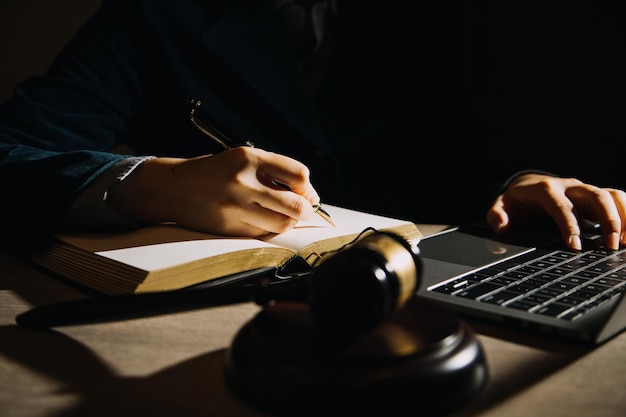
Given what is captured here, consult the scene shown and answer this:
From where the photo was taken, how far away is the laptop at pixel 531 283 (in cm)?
49

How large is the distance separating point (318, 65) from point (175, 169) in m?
0.72

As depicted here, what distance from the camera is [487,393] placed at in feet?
1.28

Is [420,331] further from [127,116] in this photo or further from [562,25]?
[562,25]

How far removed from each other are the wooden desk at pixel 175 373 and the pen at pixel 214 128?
27cm

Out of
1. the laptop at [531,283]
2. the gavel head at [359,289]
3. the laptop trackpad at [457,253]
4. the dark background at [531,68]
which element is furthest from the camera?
the dark background at [531,68]

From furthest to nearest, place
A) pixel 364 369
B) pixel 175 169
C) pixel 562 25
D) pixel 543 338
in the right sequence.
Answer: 1. pixel 562 25
2. pixel 175 169
3. pixel 543 338
4. pixel 364 369

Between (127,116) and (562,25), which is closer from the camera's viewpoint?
(127,116)

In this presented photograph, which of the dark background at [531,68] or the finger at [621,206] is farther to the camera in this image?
the dark background at [531,68]

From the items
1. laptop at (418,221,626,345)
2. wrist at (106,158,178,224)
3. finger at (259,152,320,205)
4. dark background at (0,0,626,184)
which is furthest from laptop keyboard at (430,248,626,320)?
dark background at (0,0,626,184)

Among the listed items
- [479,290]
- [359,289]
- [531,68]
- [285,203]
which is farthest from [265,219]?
[531,68]

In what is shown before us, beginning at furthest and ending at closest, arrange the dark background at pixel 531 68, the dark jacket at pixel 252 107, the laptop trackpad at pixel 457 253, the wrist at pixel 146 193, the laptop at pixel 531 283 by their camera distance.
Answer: the dark background at pixel 531 68, the dark jacket at pixel 252 107, the wrist at pixel 146 193, the laptop trackpad at pixel 457 253, the laptop at pixel 531 283

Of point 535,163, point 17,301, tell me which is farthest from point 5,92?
point 535,163

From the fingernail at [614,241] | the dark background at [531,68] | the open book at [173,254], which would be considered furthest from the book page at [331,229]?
the dark background at [531,68]

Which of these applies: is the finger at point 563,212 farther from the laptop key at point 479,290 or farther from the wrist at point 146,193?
the wrist at point 146,193
